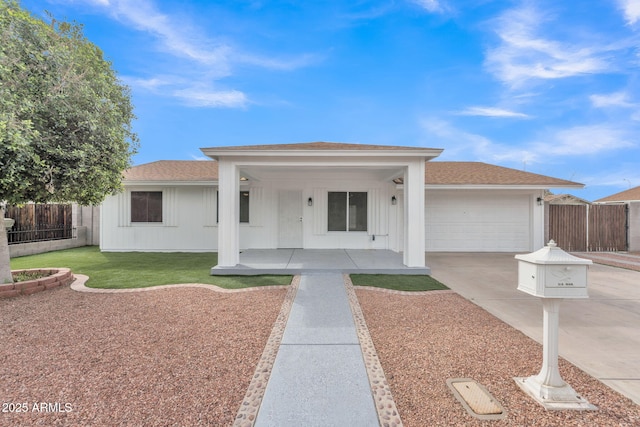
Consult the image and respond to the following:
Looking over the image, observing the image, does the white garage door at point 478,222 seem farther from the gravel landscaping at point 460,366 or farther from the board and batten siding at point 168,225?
the board and batten siding at point 168,225

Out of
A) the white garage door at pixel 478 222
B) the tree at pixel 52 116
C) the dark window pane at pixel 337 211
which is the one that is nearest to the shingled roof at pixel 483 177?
the white garage door at pixel 478 222

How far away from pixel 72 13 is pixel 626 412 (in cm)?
1113

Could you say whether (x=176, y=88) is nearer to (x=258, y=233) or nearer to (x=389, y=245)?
(x=258, y=233)

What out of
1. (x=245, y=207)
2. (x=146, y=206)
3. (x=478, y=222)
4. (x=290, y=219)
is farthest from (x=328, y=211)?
(x=146, y=206)

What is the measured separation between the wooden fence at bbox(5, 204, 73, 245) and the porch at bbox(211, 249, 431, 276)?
28.6ft

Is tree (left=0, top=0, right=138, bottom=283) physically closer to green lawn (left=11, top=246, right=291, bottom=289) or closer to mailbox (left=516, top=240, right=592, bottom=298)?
green lawn (left=11, top=246, right=291, bottom=289)

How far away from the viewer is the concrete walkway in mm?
2082

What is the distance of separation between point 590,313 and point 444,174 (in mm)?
7730

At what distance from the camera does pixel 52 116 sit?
206 inches

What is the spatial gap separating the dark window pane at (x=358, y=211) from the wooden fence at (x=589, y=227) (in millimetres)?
7819

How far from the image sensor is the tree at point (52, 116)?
4.76 metres

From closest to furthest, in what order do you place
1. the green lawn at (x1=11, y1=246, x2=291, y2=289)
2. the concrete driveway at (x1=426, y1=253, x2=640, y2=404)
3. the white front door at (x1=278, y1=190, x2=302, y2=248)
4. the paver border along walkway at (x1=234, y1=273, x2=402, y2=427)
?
the paver border along walkway at (x1=234, y1=273, x2=402, y2=427) → the concrete driveway at (x1=426, y1=253, x2=640, y2=404) → the green lawn at (x1=11, y1=246, x2=291, y2=289) → the white front door at (x1=278, y1=190, x2=302, y2=248)

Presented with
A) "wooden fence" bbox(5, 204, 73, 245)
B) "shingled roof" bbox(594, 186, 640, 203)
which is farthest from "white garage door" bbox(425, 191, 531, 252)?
"wooden fence" bbox(5, 204, 73, 245)

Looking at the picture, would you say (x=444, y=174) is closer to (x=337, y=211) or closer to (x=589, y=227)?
(x=337, y=211)
